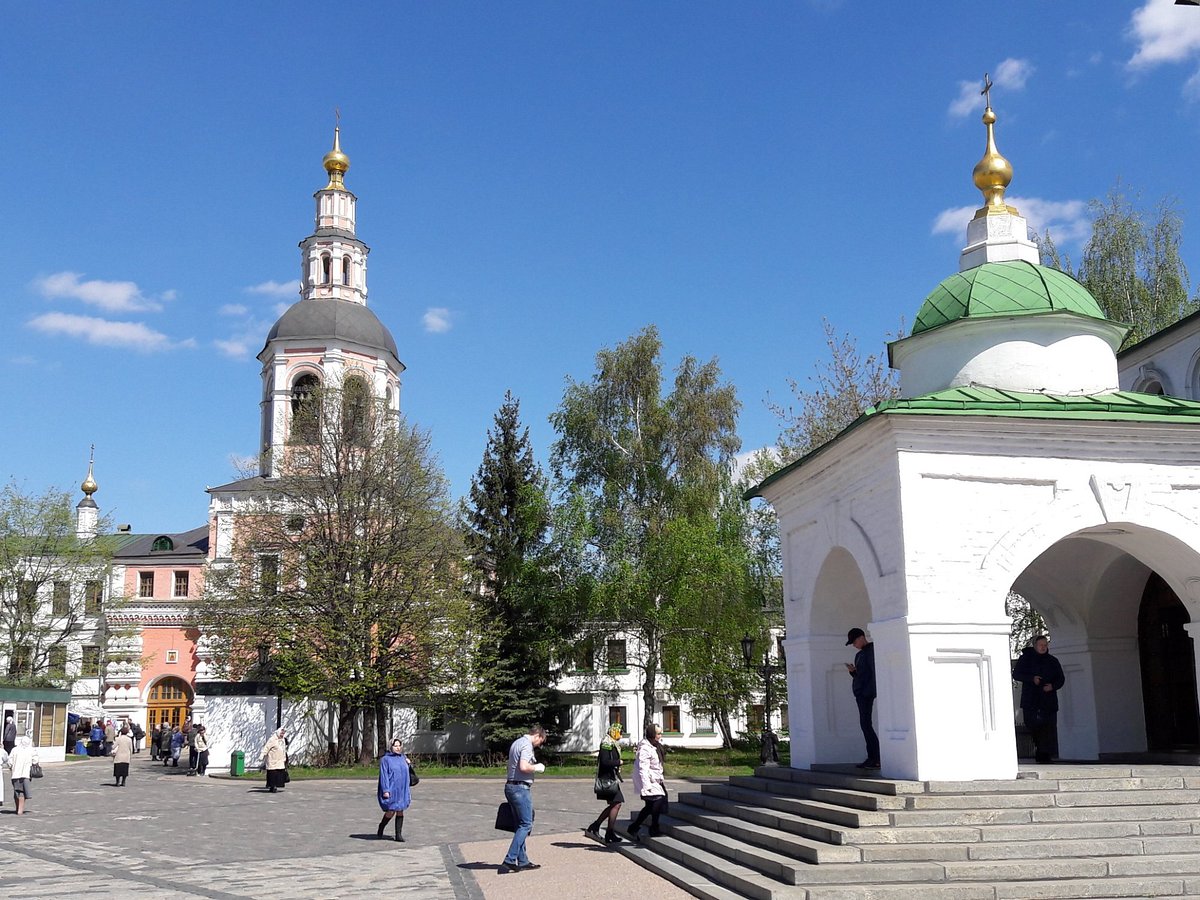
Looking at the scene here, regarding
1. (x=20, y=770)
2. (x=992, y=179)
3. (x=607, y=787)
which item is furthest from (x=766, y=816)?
(x=20, y=770)

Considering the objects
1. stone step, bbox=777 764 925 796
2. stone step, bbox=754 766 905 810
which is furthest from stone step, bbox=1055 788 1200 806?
stone step, bbox=754 766 905 810

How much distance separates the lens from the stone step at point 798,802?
10047 millimetres

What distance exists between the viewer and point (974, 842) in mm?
9789

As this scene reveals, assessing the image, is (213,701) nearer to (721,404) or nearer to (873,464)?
(721,404)

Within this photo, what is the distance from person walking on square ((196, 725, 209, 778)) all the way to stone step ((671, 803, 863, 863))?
2037 cm

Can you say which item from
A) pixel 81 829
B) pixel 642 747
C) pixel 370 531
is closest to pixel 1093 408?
pixel 642 747

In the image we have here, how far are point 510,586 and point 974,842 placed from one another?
2577 cm

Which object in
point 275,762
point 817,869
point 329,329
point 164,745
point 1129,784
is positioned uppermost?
point 329,329

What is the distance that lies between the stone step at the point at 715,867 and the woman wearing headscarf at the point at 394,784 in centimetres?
307

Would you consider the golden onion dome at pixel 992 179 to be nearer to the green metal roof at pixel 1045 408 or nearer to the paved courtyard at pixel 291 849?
the green metal roof at pixel 1045 408

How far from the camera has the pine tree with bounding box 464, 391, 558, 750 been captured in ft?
110

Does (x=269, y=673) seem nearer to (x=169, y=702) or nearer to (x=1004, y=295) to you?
(x=169, y=702)

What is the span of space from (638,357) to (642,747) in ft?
85.4

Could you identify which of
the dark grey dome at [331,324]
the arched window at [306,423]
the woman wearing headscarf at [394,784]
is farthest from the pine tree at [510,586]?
the woman wearing headscarf at [394,784]
